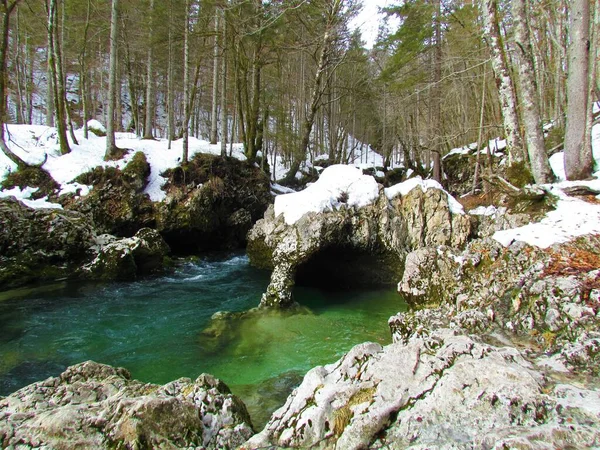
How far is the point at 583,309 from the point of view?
Result: 10.2 ft

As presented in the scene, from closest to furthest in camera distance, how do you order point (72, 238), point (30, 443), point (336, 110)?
point (30, 443) → point (72, 238) → point (336, 110)

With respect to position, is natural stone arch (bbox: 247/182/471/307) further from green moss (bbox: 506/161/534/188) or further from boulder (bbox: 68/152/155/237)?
boulder (bbox: 68/152/155/237)

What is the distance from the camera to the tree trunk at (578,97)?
217 inches

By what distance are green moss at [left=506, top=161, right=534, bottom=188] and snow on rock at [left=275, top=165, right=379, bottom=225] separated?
11.0 feet

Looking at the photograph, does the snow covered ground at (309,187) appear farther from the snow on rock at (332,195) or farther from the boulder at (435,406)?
the boulder at (435,406)

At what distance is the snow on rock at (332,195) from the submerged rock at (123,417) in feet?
18.8

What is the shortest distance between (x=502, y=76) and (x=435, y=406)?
6597mm

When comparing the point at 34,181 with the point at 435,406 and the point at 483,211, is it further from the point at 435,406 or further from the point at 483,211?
the point at 483,211

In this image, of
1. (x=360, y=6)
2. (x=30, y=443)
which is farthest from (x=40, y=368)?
(x=360, y=6)

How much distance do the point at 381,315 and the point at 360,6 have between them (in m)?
13.2

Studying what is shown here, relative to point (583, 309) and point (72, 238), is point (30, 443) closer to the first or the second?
point (583, 309)

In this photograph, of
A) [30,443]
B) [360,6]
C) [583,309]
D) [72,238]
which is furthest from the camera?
[360,6]

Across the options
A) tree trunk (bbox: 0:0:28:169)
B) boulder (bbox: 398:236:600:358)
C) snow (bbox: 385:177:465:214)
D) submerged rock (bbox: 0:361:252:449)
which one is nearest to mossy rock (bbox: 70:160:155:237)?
tree trunk (bbox: 0:0:28:169)

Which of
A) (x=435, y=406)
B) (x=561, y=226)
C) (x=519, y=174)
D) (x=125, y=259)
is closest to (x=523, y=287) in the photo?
(x=561, y=226)
